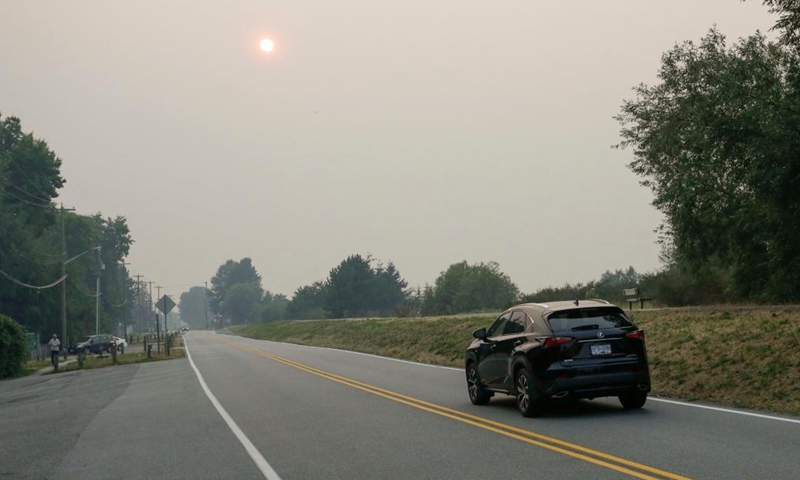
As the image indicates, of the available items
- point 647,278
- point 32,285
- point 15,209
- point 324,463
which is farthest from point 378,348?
point 15,209

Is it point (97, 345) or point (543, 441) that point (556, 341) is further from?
point (97, 345)

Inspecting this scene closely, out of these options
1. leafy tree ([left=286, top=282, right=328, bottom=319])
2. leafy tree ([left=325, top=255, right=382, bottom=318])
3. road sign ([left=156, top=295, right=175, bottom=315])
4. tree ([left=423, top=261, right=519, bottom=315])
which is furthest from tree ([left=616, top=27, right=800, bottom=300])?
leafy tree ([left=286, top=282, right=328, bottom=319])

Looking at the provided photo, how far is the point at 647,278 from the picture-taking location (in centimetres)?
4459

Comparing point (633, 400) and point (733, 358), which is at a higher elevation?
point (733, 358)

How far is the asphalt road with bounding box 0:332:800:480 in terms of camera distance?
9172 mm

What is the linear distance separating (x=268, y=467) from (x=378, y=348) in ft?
102

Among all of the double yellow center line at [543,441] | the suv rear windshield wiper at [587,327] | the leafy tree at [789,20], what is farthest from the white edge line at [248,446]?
the leafy tree at [789,20]

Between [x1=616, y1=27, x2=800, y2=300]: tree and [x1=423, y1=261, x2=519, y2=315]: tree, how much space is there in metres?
73.8

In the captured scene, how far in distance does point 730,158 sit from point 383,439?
2358 cm

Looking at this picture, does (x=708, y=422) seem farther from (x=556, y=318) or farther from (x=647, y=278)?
(x=647, y=278)

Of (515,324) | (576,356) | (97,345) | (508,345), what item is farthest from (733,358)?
(97,345)

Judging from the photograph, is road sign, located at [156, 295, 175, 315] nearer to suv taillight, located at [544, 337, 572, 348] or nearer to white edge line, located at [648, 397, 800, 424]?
white edge line, located at [648, 397, 800, 424]

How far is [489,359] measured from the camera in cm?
1513

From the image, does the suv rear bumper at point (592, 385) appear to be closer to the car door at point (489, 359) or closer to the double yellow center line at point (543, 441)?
the double yellow center line at point (543, 441)
